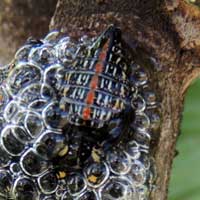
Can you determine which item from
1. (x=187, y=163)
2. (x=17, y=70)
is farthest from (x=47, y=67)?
(x=187, y=163)

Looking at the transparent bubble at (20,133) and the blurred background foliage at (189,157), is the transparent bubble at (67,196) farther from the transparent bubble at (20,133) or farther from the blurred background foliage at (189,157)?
the blurred background foliage at (189,157)

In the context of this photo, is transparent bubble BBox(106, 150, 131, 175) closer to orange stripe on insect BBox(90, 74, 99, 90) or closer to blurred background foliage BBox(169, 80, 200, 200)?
orange stripe on insect BBox(90, 74, 99, 90)

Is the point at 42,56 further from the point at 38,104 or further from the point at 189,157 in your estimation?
the point at 189,157

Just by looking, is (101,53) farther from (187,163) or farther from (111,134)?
(187,163)

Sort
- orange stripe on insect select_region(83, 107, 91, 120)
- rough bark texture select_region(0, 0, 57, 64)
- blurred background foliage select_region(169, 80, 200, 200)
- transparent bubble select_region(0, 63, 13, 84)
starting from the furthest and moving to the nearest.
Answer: blurred background foliage select_region(169, 80, 200, 200)
rough bark texture select_region(0, 0, 57, 64)
transparent bubble select_region(0, 63, 13, 84)
orange stripe on insect select_region(83, 107, 91, 120)

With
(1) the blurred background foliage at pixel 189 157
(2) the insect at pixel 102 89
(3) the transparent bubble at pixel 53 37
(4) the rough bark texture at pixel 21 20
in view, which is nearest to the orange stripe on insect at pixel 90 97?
(2) the insect at pixel 102 89

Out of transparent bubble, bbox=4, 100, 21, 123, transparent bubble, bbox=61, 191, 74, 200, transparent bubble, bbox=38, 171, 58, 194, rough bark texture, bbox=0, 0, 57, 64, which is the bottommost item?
transparent bubble, bbox=61, 191, 74, 200

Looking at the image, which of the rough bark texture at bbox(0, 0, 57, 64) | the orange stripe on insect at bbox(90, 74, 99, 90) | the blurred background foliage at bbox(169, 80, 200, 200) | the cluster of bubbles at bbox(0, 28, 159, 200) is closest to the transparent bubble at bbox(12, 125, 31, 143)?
the cluster of bubbles at bbox(0, 28, 159, 200)
